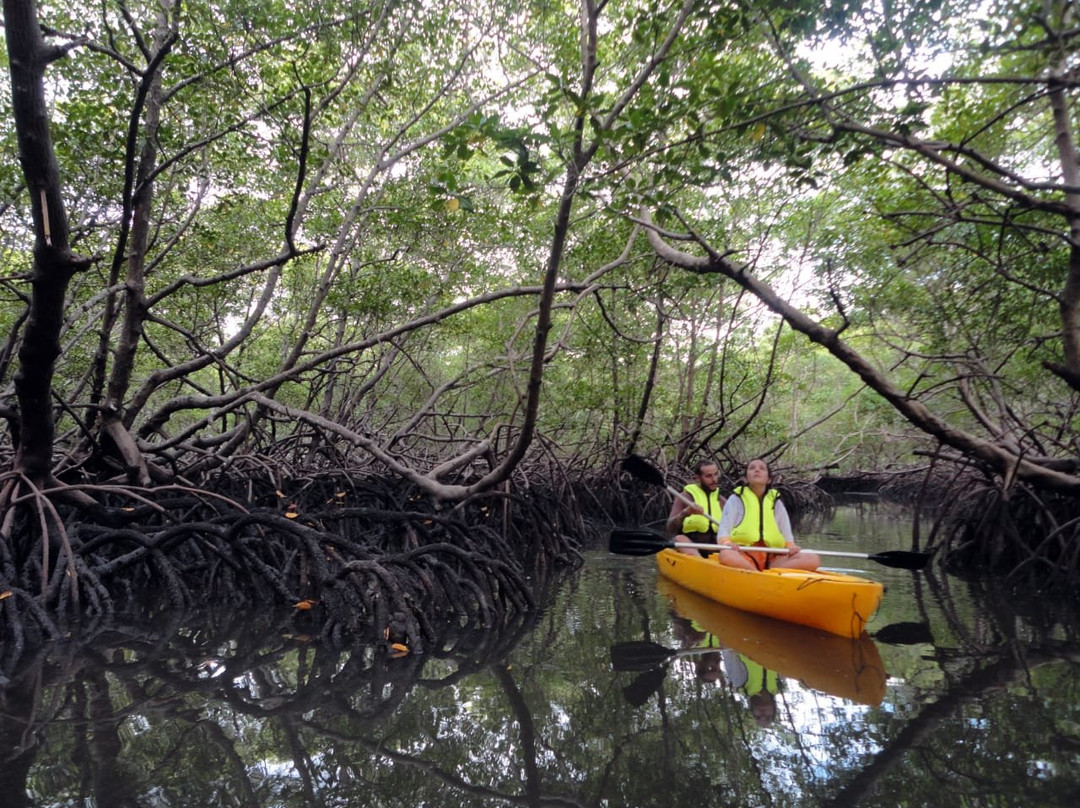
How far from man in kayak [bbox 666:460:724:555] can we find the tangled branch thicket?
1560 mm

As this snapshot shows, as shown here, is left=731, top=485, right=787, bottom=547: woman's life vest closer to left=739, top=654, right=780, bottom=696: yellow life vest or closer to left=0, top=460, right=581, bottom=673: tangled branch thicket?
left=739, top=654, right=780, bottom=696: yellow life vest

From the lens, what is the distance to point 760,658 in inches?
137

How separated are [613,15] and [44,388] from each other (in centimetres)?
468

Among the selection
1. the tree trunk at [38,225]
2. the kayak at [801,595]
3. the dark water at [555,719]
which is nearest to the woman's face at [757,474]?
the kayak at [801,595]

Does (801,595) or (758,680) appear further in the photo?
(801,595)

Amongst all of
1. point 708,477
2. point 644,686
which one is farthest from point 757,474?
point 644,686

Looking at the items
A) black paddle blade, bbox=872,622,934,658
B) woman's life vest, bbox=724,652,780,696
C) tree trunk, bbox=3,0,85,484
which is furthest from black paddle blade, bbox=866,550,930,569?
tree trunk, bbox=3,0,85,484

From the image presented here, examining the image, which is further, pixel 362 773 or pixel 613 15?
pixel 613 15

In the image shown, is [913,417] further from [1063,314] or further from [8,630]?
[8,630]

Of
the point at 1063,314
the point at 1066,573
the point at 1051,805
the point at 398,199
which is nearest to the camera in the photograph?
the point at 1051,805

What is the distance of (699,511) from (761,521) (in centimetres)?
74

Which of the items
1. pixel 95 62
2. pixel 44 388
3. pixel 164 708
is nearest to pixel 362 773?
pixel 164 708

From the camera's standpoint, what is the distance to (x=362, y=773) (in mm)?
2174

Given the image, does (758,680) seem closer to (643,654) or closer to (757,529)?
(643,654)
